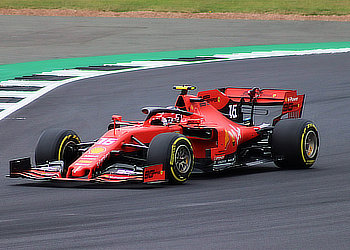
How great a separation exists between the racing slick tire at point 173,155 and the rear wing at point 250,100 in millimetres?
1943

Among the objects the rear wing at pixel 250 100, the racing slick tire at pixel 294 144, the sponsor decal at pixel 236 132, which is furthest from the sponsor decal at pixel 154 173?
the rear wing at pixel 250 100

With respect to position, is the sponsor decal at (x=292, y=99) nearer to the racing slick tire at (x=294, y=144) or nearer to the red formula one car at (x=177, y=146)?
the red formula one car at (x=177, y=146)

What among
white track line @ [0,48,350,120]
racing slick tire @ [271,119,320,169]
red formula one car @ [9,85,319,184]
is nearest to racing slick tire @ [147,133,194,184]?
red formula one car @ [9,85,319,184]

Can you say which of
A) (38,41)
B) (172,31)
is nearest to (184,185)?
(38,41)

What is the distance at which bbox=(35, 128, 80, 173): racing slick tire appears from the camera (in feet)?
30.6

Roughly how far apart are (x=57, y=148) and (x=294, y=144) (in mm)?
3060

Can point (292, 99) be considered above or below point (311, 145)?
above

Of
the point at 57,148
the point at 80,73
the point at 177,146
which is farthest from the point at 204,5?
the point at 177,146

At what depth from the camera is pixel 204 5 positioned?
44.1 meters

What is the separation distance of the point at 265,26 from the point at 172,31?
4.49 m

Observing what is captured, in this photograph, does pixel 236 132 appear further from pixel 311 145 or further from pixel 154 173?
pixel 154 173

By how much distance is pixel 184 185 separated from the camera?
8930 millimetres

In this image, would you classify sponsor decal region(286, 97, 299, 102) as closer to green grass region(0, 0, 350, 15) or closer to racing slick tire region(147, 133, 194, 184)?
racing slick tire region(147, 133, 194, 184)

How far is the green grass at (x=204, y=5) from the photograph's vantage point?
40.9m
